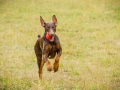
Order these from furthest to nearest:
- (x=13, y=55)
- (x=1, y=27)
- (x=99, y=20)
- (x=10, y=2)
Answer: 1. (x=10, y=2)
2. (x=99, y=20)
3. (x=1, y=27)
4. (x=13, y=55)

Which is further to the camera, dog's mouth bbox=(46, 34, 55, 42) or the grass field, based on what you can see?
the grass field

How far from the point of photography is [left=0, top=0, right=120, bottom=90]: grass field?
30.9ft

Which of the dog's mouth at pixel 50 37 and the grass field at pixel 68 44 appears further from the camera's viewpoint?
the grass field at pixel 68 44

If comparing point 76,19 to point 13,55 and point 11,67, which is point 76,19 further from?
point 11,67

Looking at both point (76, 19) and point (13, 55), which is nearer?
point (13, 55)

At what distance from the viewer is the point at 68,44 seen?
14898mm

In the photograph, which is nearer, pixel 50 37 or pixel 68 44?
pixel 50 37

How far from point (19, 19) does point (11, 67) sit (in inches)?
410

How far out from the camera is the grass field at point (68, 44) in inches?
371

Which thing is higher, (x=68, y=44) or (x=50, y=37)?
(x=50, y=37)

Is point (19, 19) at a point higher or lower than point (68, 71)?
higher

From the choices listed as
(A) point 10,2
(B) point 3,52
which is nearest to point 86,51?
(B) point 3,52

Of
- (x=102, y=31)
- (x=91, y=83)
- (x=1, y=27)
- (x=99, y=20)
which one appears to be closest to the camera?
(x=91, y=83)

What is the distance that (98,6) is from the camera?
84.1ft
